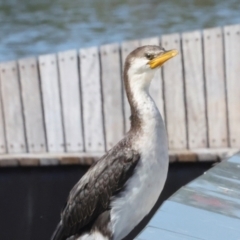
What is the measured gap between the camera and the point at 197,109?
17.9 ft

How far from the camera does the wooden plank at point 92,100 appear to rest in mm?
5484

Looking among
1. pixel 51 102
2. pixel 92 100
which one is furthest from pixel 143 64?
pixel 51 102

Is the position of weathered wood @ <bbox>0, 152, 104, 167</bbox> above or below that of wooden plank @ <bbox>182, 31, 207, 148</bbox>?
below

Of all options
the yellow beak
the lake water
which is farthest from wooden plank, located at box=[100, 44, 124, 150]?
the lake water

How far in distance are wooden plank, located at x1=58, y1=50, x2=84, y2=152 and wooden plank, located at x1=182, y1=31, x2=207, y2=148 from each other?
82 cm

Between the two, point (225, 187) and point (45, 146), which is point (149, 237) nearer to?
point (225, 187)

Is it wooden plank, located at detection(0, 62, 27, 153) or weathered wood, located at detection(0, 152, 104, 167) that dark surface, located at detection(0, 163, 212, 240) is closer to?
weathered wood, located at detection(0, 152, 104, 167)

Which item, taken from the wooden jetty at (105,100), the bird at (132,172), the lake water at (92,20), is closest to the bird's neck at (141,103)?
the bird at (132,172)

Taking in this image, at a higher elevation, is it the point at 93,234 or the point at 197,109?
the point at 197,109

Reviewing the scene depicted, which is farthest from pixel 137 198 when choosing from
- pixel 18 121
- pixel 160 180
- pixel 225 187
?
pixel 18 121

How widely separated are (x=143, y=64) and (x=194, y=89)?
4.94 feet

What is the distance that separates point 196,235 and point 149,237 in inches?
5.1

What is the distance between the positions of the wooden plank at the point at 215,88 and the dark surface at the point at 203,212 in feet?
9.63

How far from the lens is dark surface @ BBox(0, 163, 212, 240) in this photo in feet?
17.3
